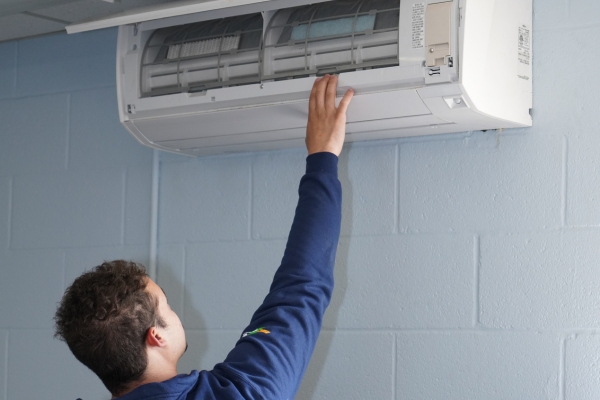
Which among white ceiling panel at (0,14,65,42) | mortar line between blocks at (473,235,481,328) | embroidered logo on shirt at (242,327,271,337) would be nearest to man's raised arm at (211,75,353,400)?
embroidered logo on shirt at (242,327,271,337)

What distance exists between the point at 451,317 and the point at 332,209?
630mm

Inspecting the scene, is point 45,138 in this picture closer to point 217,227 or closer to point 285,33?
point 217,227

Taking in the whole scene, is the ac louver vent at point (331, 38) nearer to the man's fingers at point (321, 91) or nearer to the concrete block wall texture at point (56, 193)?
the man's fingers at point (321, 91)

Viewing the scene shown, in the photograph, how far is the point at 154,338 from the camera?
1430 millimetres

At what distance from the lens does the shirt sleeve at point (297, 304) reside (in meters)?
1.41

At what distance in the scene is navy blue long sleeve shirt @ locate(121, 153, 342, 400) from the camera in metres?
1.36

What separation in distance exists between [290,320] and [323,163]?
302mm

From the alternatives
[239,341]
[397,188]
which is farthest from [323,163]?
[397,188]

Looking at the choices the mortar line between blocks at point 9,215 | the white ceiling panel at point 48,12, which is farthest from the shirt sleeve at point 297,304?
the mortar line between blocks at point 9,215

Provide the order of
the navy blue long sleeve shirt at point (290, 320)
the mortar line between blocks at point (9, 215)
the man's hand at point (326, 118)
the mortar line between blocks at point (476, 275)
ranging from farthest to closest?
the mortar line between blocks at point (9, 215) < the mortar line between blocks at point (476, 275) < the man's hand at point (326, 118) < the navy blue long sleeve shirt at point (290, 320)

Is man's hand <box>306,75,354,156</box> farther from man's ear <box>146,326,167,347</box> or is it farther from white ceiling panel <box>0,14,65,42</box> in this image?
white ceiling panel <box>0,14,65,42</box>

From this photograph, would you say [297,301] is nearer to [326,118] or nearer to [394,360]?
[326,118]

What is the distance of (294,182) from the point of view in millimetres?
2289

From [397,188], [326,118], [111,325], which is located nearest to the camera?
[111,325]
